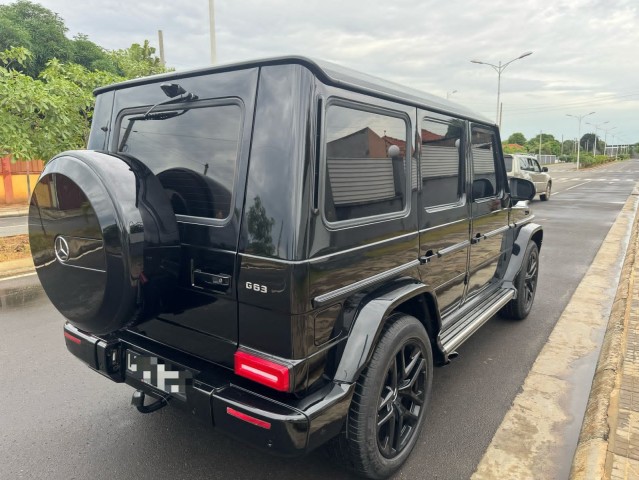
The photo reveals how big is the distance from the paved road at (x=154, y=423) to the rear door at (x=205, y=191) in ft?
2.34

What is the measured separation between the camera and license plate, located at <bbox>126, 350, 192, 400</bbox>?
2168 mm

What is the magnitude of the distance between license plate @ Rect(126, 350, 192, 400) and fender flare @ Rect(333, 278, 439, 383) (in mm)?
717

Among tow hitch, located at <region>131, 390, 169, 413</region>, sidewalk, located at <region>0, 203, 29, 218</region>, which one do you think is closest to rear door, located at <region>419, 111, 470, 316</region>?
tow hitch, located at <region>131, 390, 169, 413</region>

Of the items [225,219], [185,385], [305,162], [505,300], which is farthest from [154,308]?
[505,300]

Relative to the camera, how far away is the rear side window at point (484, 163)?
3.58m

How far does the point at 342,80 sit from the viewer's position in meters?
2.10

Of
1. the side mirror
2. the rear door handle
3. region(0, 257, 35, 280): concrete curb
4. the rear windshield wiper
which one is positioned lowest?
region(0, 257, 35, 280): concrete curb

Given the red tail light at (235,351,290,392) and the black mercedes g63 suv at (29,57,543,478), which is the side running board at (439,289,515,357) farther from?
the red tail light at (235,351,290,392)

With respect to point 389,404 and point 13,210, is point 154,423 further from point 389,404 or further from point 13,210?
point 13,210

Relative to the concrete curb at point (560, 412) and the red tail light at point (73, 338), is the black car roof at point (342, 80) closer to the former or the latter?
the red tail light at point (73, 338)

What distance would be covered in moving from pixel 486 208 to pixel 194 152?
8.20 ft

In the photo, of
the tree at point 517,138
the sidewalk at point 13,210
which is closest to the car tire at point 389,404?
the sidewalk at point 13,210

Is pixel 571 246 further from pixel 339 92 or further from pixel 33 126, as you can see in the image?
pixel 33 126

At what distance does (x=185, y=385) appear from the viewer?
214 cm
